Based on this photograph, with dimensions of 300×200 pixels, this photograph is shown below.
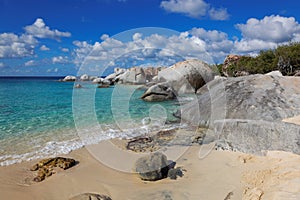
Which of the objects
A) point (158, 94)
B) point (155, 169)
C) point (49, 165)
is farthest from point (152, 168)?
point (158, 94)

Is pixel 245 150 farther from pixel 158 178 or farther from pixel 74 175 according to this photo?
pixel 74 175

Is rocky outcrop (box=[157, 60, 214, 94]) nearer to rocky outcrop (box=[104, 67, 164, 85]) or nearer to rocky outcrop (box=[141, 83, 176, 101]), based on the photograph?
rocky outcrop (box=[141, 83, 176, 101])

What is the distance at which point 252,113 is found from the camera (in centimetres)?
671

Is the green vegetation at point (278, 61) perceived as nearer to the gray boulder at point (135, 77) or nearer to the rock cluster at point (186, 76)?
the rock cluster at point (186, 76)

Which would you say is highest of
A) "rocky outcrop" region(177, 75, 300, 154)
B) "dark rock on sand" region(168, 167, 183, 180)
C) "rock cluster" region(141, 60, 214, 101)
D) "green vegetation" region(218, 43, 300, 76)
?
"green vegetation" region(218, 43, 300, 76)

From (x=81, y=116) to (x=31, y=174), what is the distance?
6.89 meters

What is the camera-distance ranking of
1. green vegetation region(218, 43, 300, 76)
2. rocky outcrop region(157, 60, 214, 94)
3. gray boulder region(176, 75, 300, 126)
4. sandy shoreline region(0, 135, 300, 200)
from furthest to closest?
green vegetation region(218, 43, 300, 76) → rocky outcrop region(157, 60, 214, 94) → gray boulder region(176, 75, 300, 126) → sandy shoreline region(0, 135, 300, 200)

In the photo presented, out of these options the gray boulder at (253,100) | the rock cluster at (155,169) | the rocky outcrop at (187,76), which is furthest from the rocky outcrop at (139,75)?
the rock cluster at (155,169)

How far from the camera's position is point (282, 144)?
16.3 feet

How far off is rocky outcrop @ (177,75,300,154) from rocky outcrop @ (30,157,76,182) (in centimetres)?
392

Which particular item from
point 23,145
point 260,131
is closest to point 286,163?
point 260,131

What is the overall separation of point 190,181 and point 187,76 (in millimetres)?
18946

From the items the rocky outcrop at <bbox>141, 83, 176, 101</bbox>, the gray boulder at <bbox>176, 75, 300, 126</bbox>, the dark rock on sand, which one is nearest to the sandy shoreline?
the dark rock on sand

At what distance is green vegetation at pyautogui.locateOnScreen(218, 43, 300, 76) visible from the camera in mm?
25098
